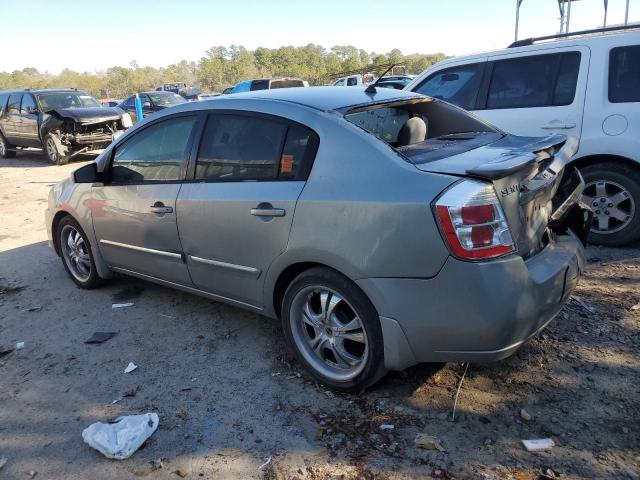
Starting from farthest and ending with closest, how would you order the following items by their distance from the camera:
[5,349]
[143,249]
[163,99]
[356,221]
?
[163,99] → [143,249] → [5,349] → [356,221]

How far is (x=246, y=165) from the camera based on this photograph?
10.6 feet

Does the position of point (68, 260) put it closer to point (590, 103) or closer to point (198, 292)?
point (198, 292)

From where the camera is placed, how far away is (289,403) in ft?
9.39

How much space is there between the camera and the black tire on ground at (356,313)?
264 centimetres

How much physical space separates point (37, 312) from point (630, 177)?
5.43 m

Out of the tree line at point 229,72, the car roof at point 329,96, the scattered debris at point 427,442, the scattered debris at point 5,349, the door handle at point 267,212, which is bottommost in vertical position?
the scattered debris at point 5,349

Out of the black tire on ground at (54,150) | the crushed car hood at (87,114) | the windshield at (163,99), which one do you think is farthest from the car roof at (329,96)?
the windshield at (163,99)

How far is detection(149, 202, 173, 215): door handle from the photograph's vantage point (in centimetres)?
361

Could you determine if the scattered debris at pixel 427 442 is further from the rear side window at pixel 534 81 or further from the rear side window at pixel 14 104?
the rear side window at pixel 14 104

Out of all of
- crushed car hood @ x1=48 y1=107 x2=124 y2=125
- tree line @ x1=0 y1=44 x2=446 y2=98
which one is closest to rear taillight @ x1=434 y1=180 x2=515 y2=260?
crushed car hood @ x1=48 y1=107 x2=124 y2=125

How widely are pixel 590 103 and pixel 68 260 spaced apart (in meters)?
5.19

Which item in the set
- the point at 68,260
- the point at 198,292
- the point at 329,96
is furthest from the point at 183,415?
the point at 68,260

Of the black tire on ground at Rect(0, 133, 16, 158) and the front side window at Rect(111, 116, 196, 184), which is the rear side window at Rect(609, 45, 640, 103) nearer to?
the front side window at Rect(111, 116, 196, 184)

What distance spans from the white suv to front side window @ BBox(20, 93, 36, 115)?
43.2 ft
